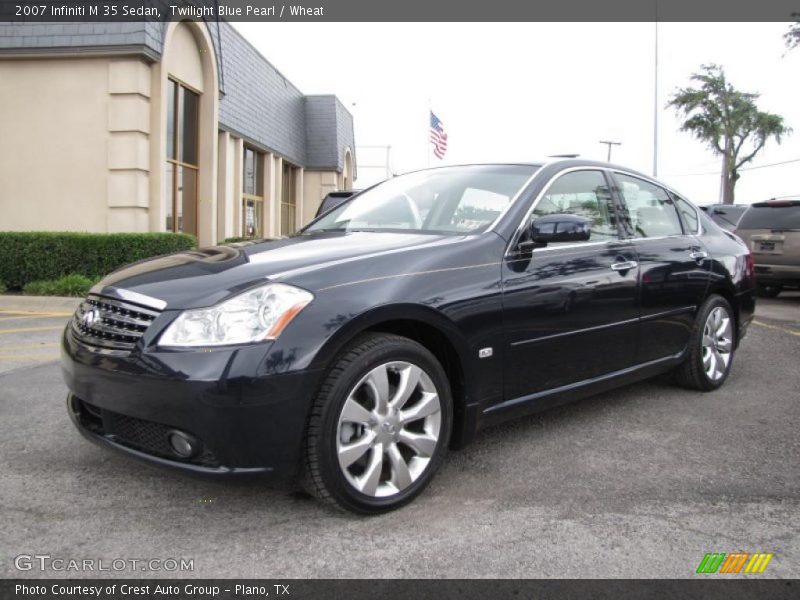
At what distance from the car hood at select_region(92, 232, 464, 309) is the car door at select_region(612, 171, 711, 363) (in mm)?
1545

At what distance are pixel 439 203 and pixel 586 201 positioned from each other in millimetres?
932

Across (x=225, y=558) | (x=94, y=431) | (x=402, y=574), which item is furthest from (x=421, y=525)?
(x=94, y=431)

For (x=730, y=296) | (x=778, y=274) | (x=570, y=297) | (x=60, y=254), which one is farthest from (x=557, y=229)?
(x=60, y=254)

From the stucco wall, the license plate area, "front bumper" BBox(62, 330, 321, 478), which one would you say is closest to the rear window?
the license plate area

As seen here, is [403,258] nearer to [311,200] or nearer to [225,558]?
[225,558]

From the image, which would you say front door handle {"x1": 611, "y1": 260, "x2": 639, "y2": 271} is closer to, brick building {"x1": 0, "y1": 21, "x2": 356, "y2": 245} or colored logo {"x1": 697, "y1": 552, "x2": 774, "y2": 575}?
colored logo {"x1": 697, "y1": 552, "x2": 774, "y2": 575}

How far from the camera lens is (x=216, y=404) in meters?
2.41

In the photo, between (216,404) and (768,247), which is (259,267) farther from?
(768,247)

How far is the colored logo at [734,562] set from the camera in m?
2.38

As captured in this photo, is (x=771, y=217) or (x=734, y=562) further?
(x=771, y=217)

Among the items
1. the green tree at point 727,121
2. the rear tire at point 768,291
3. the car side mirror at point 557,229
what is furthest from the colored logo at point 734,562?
the green tree at point 727,121

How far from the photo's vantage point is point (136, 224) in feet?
37.7

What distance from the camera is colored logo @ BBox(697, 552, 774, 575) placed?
2379 mm
